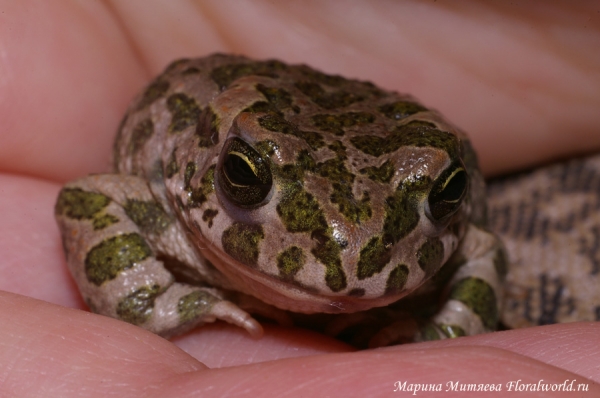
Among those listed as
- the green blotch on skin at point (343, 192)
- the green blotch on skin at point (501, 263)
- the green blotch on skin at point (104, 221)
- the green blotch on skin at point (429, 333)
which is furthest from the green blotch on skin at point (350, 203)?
the green blotch on skin at point (501, 263)

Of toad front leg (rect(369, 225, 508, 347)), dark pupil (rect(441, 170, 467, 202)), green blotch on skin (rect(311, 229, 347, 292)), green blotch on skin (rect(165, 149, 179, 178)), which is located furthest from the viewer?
toad front leg (rect(369, 225, 508, 347))

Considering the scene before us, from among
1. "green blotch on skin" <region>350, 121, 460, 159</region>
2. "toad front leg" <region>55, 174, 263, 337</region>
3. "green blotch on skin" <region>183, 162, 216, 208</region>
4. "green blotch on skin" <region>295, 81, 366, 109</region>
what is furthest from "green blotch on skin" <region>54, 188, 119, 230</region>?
"green blotch on skin" <region>350, 121, 460, 159</region>

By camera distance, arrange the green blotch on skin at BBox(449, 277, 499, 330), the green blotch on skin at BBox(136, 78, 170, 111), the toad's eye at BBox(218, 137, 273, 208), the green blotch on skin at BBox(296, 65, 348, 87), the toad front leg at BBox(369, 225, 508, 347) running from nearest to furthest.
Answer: the toad's eye at BBox(218, 137, 273, 208), the toad front leg at BBox(369, 225, 508, 347), the green blotch on skin at BBox(449, 277, 499, 330), the green blotch on skin at BBox(296, 65, 348, 87), the green blotch on skin at BBox(136, 78, 170, 111)

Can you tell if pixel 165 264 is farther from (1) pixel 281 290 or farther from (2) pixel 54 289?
(1) pixel 281 290

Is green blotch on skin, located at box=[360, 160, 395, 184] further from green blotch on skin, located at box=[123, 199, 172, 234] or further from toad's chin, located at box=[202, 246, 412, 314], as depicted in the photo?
green blotch on skin, located at box=[123, 199, 172, 234]

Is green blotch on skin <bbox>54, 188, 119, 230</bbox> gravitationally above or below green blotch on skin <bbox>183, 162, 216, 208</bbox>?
below

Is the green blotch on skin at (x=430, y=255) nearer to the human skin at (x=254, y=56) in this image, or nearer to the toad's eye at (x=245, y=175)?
the human skin at (x=254, y=56)

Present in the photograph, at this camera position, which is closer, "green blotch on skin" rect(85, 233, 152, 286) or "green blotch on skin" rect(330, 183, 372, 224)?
"green blotch on skin" rect(330, 183, 372, 224)

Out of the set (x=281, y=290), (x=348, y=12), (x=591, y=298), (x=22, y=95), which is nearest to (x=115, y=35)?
(x=22, y=95)
